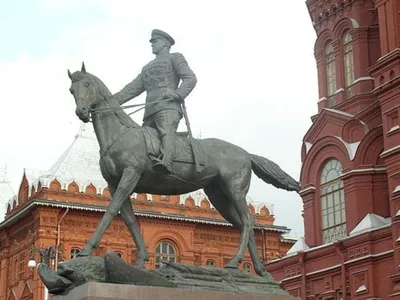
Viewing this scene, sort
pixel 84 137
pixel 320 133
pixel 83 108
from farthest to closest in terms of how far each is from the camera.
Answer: pixel 84 137, pixel 320 133, pixel 83 108

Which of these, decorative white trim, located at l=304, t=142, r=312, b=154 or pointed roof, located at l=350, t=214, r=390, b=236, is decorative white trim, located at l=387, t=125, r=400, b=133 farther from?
decorative white trim, located at l=304, t=142, r=312, b=154

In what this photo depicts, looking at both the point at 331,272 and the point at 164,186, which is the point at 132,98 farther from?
the point at 331,272

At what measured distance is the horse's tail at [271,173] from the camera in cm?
1206

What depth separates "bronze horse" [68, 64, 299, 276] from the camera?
10672 mm

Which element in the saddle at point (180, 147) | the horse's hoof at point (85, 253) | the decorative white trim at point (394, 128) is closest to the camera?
the horse's hoof at point (85, 253)

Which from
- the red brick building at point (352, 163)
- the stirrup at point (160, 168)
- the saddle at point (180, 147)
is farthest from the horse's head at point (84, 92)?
the red brick building at point (352, 163)

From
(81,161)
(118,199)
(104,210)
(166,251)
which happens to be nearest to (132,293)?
(118,199)

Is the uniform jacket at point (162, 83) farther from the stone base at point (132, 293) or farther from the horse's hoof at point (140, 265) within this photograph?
the stone base at point (132, 293)

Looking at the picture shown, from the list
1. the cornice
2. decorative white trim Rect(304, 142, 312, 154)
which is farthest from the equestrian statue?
the cornice

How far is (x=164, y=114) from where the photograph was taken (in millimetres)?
11289

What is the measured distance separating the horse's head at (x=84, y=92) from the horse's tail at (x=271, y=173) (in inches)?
99.5

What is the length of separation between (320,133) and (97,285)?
81.3ft

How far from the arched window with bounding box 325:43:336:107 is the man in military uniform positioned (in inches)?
905

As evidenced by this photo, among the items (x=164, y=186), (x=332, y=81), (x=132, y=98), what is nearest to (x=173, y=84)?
(x=132, y=98)
